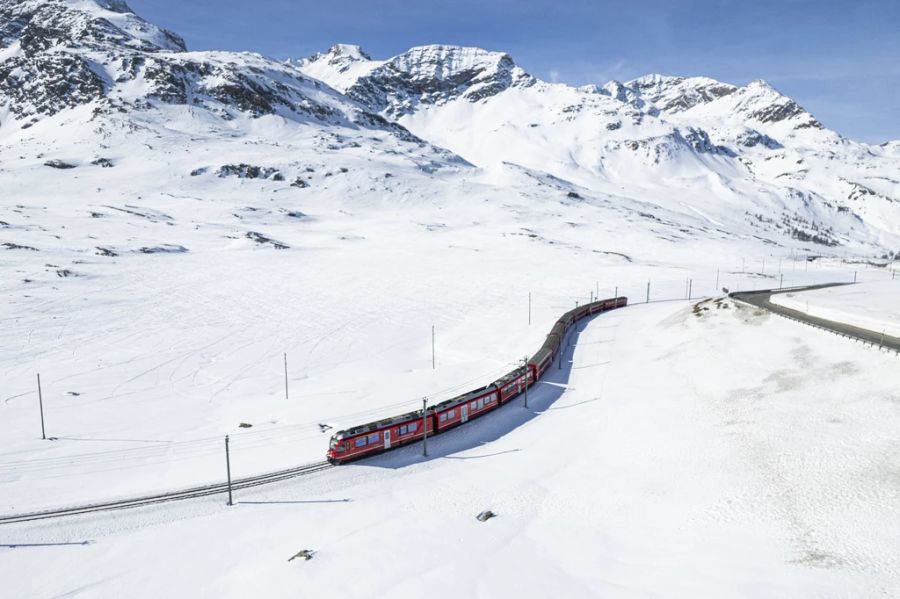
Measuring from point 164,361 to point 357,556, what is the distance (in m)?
31.7

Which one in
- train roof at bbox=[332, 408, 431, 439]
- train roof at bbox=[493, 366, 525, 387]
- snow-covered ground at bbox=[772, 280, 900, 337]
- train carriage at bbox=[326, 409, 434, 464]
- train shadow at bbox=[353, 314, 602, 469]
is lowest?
train shadow at bbox=[353, 314, 602, 469]

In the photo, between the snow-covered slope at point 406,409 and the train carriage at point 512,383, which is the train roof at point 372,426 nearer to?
the snow-covered slope at point 406,409

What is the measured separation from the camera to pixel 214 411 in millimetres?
33781

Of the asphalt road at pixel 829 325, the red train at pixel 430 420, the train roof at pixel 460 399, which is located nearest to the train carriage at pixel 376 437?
the red train at pixel 430 420

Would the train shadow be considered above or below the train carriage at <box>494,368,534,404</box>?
below

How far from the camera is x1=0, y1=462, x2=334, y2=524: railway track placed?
20.8 metres

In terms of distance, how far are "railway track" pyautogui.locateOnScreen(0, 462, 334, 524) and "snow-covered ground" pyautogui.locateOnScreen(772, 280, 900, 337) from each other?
3834 centimetres

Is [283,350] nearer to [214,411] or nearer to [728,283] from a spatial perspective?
[214,411]

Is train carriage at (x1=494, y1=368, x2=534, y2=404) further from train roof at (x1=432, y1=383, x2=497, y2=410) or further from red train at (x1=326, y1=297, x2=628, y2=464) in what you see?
train roof at (x1=432, y1=383, x2=497, y2=410)

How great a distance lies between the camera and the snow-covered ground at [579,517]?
1692 centimetres

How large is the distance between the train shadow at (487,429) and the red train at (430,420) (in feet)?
1.23

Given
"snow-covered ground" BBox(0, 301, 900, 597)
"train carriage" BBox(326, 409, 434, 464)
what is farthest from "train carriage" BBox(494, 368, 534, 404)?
"train carriage" BBox(326, 409, 434, 464)

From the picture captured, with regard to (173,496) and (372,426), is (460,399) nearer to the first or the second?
(372,426)

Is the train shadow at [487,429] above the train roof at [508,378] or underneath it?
underneath
